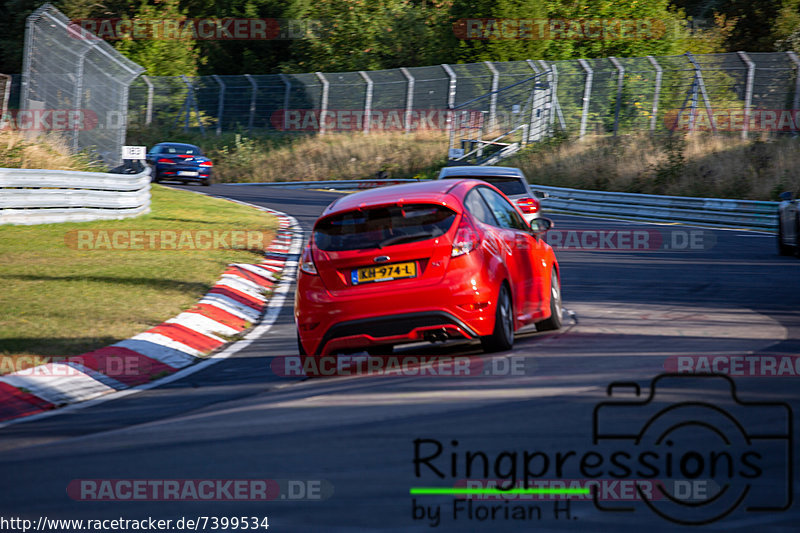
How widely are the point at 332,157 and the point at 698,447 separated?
43.0m

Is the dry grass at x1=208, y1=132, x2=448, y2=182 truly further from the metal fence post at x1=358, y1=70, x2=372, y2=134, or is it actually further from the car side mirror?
the car side mirror

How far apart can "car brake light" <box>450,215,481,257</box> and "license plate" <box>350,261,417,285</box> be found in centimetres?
34

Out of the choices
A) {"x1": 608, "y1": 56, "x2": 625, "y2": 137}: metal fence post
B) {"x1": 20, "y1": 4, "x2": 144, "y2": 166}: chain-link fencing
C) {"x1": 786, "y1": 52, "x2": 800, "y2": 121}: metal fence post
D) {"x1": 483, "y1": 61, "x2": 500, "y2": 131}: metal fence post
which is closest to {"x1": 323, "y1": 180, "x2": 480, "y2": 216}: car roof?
{"x1": 20, "y1": 4, "x2": 144, "y2": 166}: chain-link fencing

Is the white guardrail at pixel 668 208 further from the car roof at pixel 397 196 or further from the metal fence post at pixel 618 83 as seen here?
the car roof at pixel 397 196

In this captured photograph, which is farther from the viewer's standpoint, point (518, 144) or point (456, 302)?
point (518, 144)

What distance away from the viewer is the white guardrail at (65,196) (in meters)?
17.8

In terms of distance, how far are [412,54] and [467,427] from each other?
184 feet

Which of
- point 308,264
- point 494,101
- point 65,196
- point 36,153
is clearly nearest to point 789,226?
point 308,264

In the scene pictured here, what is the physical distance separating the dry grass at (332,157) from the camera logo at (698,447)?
3772 centimetres

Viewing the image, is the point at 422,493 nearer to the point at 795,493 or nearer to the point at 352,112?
the point at 795,493

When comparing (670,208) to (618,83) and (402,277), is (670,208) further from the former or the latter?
(402,277)

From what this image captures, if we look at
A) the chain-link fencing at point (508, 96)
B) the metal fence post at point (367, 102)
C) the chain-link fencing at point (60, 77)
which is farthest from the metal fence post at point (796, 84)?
the chain-link fencing at point (60, 77)

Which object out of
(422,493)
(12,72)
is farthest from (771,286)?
(12,72)

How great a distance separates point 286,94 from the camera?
49875 mm
